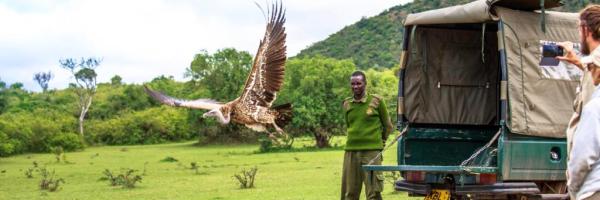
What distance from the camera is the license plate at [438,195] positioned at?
720cm

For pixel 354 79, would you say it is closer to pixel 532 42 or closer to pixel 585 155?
pixel 532 42

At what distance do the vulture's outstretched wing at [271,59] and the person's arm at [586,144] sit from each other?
8.98 meters

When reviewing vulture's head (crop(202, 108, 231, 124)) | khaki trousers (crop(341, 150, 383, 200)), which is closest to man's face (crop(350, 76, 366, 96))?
khaki trousers (crop(341, 150, 383, 200))

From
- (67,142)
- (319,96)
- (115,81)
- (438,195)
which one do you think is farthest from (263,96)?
(115,81)

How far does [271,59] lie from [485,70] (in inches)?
182

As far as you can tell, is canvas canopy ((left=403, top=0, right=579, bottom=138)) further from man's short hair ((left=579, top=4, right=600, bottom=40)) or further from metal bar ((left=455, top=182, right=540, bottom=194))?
man's short hair ((left=579, top=4, right=600, bottom=40))

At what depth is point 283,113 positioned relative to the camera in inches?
531

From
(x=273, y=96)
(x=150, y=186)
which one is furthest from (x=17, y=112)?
(x=273, y=96)

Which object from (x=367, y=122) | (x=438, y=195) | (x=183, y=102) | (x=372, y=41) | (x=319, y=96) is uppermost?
(x=372, y=41)

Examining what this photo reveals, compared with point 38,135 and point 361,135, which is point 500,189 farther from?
point 38,135

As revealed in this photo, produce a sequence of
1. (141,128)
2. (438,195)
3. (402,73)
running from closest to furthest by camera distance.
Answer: (438,195) → (402,73) → (141,128)

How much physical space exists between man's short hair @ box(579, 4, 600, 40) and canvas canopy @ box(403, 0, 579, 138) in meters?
3.20

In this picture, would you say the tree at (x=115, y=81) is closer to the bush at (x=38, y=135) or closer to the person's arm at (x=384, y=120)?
the bush at (x=38, y=135)

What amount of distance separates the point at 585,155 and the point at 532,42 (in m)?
3.72
